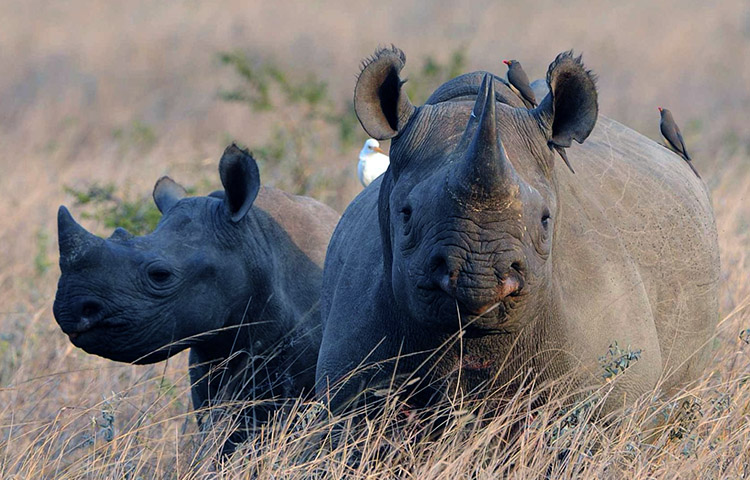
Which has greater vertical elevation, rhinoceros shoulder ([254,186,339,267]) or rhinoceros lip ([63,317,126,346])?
rhinoceros shoulder ([254,186,339,267])

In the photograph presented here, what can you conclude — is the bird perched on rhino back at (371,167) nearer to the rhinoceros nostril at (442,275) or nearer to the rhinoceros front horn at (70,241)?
the rhinoceros front horn at (70,241)

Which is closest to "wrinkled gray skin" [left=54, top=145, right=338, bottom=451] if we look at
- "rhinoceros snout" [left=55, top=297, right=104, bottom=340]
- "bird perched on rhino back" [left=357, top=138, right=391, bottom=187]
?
"rhinoceros snout" [left=55, top=297, right=104, bottom=340]

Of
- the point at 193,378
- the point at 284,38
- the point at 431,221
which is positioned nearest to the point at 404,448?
the point at 431,221

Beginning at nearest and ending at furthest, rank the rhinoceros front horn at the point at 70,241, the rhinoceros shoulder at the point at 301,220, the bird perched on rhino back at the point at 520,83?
the bird perched on rhino back at the point at 520,83
the rhinoceros front horn at the point at 70,241
the rhinoceros shoulder at the point at 301,220

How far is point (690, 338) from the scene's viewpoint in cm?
476

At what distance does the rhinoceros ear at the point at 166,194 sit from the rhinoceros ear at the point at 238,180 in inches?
16.0

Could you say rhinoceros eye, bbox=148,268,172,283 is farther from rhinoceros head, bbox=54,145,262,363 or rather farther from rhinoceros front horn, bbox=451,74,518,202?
rhinoceros front horn, bbox=451,74,518,202

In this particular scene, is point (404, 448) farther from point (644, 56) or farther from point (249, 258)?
point (644, 56)

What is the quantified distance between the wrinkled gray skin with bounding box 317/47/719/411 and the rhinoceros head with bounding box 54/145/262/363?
1.89 ft

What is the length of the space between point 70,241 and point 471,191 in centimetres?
203

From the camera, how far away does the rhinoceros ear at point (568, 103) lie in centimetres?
373

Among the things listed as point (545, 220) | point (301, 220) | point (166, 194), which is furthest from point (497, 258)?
point (166, 194)

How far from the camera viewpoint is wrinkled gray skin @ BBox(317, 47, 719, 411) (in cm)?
324

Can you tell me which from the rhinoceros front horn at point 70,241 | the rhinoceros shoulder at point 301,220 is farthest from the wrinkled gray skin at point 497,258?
the rhinoceros front horn at point 70,241
